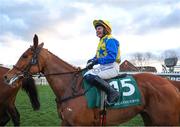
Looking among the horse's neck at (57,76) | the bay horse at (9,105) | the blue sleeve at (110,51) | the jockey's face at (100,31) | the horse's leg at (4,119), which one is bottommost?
the horse's leg at (4,119)

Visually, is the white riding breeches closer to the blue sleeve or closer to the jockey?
the jockey

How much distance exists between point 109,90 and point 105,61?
547 millimetres

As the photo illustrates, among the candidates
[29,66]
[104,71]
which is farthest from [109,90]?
[29,66]

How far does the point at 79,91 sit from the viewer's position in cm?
720

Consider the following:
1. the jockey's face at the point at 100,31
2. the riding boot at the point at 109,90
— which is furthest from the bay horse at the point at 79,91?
the jockey's face at the point at 100,31

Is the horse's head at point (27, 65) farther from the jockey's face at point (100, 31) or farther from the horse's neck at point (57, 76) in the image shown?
the jockey's face at point (100, 31)

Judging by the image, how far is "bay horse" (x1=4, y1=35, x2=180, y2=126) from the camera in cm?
714

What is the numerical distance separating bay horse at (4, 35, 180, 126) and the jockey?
0.31 m

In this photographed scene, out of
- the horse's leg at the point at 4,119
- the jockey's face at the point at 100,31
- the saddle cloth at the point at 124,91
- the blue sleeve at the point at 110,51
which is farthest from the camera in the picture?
the horse's leg at the point at 4,119

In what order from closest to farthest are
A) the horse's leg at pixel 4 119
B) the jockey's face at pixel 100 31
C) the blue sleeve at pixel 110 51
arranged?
the blue sleeve at pixel 110 51, the jockey's face at pixel 100 31, the horse's leg at pixel 4 119

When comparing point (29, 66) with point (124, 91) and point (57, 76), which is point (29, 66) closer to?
point (57, 76)

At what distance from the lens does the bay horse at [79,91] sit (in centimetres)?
714

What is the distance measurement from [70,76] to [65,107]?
0.69 metres

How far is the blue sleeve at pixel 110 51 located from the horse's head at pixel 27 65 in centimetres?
123
